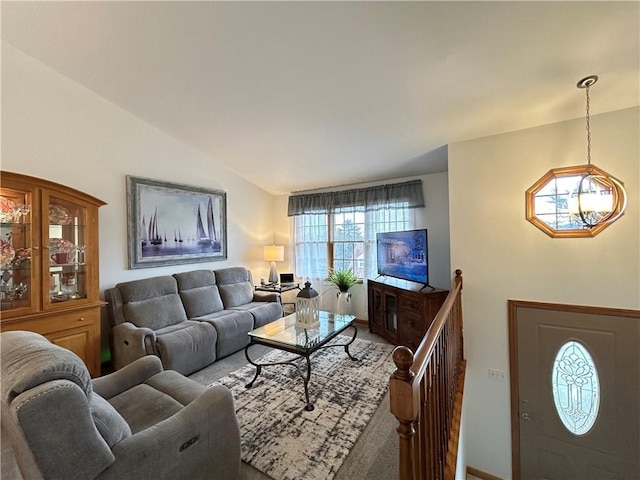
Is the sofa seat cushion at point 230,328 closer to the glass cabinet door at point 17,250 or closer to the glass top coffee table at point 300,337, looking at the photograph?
the glass top coffee table at point 300,337

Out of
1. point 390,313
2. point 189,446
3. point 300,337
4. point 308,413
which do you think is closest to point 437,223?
point 390,313

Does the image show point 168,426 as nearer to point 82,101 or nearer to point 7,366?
point 7,366

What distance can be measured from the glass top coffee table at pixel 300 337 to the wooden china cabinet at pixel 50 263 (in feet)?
5.34

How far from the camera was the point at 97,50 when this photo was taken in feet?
7.66

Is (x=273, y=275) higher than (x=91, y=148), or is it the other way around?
(x=91, y=148)

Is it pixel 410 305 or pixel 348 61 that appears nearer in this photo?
pixel 348 61

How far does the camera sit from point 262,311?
3877 millimetres

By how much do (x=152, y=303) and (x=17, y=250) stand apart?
1268mm

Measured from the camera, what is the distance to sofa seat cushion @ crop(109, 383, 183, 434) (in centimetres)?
157

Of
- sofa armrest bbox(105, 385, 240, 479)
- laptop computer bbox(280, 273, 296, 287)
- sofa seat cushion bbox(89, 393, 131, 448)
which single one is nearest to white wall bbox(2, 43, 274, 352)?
laptop computer bbox(280, 273, 296, 287)

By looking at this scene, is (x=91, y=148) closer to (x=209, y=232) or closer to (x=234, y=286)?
(x=209, y=232)

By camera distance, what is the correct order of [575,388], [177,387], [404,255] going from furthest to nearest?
[404,255] → [575,388] → [177,387]

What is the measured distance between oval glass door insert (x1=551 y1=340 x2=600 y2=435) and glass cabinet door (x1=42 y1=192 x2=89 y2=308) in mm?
4618

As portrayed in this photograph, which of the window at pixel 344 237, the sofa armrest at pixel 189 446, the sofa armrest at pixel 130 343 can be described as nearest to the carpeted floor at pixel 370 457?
the sofa armrest at pixel 189 446
